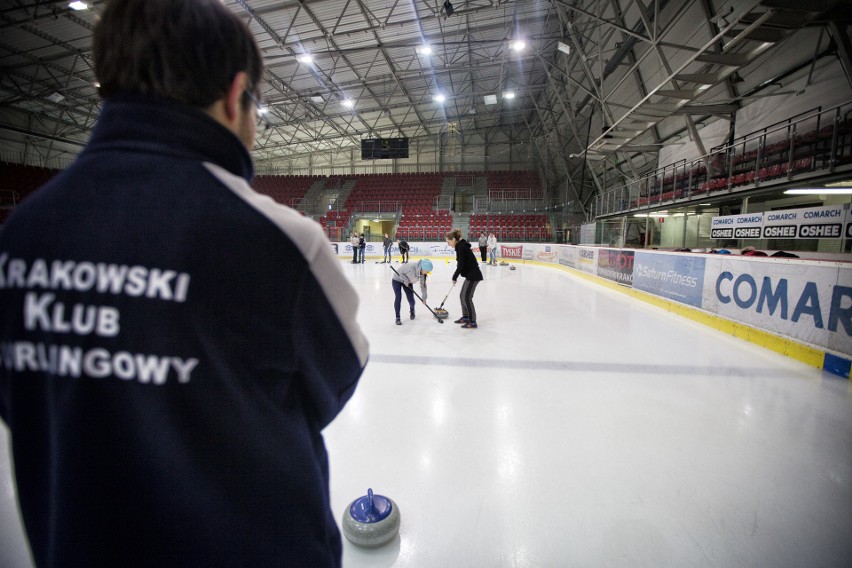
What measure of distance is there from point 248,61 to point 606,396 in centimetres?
363

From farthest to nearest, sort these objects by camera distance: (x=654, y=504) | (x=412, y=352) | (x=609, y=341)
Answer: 1. (x=609, y=341)
2. (x=412, y=352)
3. (x=654, y=504)

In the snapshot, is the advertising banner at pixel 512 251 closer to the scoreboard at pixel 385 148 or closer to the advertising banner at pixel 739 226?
the scoreboard at pixel 385 148

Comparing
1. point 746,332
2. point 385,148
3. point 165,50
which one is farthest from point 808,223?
point 385,148

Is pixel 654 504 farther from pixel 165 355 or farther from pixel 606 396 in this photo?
pixel 165 355

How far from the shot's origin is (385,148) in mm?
Result: 22250

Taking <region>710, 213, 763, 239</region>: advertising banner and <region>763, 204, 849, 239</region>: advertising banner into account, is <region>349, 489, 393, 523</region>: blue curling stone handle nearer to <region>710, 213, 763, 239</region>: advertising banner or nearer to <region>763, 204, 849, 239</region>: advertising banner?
<region>763, 204, 849, 239</region>: advertising banner

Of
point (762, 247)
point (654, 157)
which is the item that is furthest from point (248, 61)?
point (654, 157)

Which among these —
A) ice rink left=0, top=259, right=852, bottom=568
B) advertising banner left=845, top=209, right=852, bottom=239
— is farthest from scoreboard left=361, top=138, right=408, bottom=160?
ice rink left=0, top=259, right=852, bottom=568

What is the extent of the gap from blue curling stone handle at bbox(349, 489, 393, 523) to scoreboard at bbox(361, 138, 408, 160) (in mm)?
22208

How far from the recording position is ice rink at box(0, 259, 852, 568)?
5.90 ft

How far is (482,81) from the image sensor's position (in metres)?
20.6

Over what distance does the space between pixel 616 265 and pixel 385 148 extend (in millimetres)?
16505

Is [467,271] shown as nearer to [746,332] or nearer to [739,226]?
[746,332]

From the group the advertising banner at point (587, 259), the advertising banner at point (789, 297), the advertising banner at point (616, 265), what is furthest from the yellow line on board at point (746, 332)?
the advertising banner at point (587, 259)
